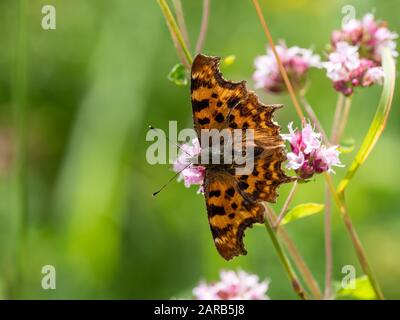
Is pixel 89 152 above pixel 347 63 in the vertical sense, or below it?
above

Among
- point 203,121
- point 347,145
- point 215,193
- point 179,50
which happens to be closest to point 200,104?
point 203,121

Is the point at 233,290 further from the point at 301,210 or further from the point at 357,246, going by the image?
the point at 357,246

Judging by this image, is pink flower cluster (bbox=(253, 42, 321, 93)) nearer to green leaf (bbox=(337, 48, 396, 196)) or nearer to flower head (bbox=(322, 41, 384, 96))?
flower head (bbox=(322, 41, 384, 96))

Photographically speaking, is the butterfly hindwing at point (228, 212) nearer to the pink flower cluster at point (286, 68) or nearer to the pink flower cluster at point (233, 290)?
the pink flower cluster at point (233, 290)

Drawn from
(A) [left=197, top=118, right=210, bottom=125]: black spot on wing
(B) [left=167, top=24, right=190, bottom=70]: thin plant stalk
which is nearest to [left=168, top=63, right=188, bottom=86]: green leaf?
(B) [left=167, top=24, right=190, bottom=70]: thin plant stalk
